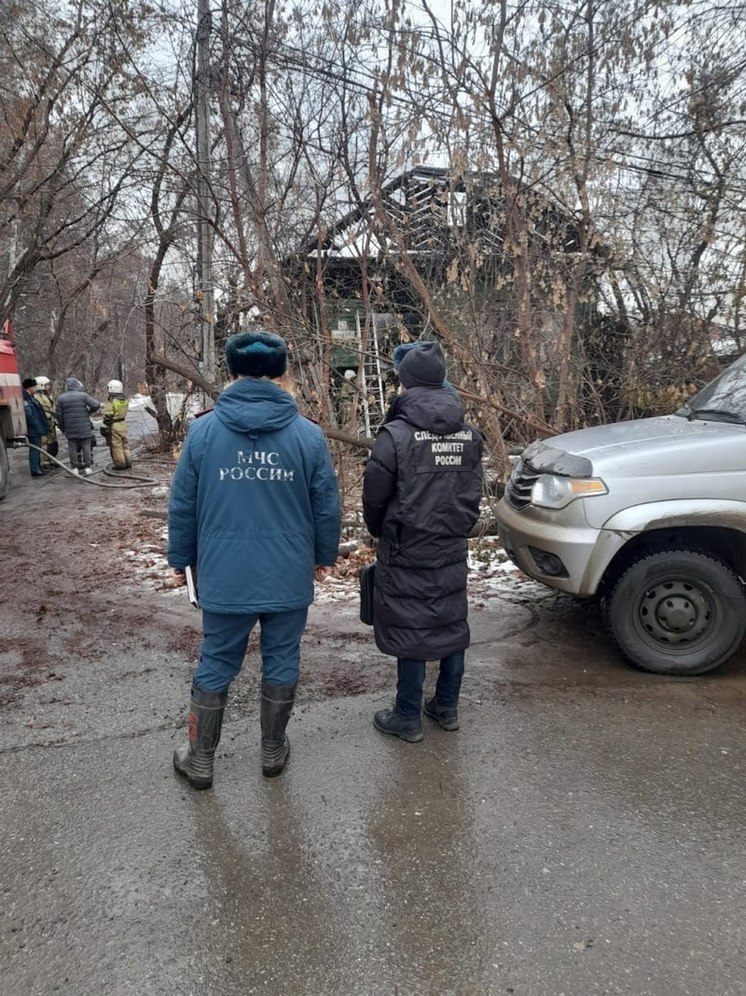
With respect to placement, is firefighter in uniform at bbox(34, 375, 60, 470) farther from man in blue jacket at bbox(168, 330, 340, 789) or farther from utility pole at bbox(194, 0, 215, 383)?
man in blue jacket at bbox(168, 330, 340, 789)

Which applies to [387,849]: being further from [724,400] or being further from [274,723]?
[724,400]

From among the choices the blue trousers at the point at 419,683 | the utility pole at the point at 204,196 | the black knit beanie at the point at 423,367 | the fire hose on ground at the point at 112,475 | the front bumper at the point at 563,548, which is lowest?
the fire hose on ground at the point at 112,475

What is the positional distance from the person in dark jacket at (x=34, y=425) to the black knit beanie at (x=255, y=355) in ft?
38.5

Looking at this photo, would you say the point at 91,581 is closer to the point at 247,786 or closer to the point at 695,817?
the point at 247,786

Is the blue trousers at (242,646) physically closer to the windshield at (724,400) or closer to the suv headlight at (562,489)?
the suv headlight at (562,489)

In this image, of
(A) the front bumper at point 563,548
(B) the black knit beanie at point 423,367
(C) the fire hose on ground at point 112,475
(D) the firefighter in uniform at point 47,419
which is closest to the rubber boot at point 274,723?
(B) the black knit beanie at point 423,367

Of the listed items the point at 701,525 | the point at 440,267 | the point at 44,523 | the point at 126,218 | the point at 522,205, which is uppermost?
the point at 126,218

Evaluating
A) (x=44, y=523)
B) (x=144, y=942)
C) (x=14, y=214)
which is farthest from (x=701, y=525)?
(x=14, y=214)

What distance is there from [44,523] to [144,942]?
776cm

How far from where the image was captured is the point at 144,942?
219 centimetres

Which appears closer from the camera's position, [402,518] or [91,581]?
[402,518]

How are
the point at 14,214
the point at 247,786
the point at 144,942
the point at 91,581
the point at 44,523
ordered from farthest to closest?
the point at 14,214
the point at 44,523
the point at 91,581
the point at 247,786
the point at 144,942

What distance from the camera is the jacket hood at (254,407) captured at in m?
2.82

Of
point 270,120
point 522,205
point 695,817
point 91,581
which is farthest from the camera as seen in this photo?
point 270,120
